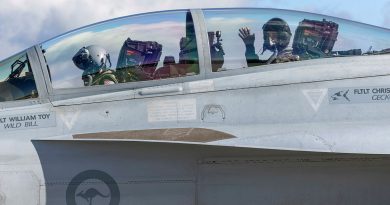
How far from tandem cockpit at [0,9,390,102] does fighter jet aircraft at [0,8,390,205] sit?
0.02m

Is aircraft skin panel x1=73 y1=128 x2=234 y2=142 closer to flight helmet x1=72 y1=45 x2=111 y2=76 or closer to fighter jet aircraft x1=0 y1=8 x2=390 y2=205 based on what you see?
fighter jet aircraft x1=0 y1=8 x2=390 y2=205

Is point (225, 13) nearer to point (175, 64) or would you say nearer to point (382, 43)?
point (175, 64)

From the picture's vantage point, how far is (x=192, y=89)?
5121mm

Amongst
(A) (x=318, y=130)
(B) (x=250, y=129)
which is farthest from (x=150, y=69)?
(A) (x=318, y=130)

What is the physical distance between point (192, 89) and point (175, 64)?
40 cm

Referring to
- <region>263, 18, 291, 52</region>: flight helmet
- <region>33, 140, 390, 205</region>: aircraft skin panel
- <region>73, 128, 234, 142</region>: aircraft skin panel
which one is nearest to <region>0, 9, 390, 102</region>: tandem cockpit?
<region>263, 18, 291, 52</region>: flight helmet

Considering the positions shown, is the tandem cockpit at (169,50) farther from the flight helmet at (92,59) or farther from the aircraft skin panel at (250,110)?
the aircraft skin panel at (250,110)

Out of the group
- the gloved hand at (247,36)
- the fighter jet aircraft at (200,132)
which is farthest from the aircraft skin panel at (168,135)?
the gloved hand at (247,36)

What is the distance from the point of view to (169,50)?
5.48 meters

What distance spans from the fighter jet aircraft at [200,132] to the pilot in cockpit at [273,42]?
73 mm

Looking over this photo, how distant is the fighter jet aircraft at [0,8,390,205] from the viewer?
16.2 ft

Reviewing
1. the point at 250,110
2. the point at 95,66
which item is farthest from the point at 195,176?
the point at 95,66

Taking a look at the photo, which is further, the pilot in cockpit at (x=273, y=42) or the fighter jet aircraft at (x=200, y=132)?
the pilot in cockpit at (x=273, y=42)

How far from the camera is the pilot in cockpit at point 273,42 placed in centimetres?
545
